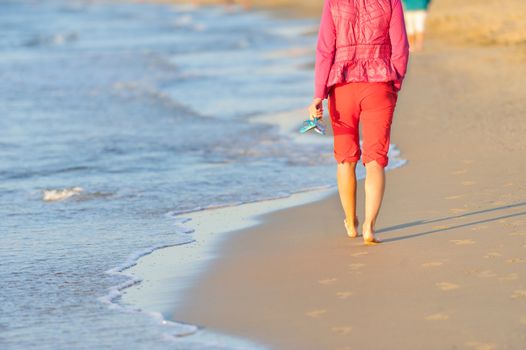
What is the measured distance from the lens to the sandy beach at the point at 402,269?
16.1ft

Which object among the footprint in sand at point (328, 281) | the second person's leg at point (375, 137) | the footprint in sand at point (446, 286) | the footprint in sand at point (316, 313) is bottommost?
the footprint in sand at point (328, 281)

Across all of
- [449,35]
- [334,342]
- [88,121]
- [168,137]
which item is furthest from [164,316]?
[449,35]

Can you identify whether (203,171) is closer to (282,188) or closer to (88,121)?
(282,188)

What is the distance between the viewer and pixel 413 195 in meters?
7.80

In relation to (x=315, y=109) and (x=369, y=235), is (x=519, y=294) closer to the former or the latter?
(x=369, y=235)

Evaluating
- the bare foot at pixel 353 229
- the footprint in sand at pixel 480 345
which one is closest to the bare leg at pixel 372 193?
the bare foot at pixel 353 229

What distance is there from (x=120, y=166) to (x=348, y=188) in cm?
389

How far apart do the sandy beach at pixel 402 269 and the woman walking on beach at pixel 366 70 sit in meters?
0.48

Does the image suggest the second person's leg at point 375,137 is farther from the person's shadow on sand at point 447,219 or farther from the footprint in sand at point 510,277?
the footprint in sand at point 510,277

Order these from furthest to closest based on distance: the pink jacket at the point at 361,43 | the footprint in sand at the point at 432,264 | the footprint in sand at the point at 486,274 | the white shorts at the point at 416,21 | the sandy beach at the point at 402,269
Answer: the white shorts at the point at 416,21
the pink jacket at the point at 361,43
the footprint in sand at the point at 432,264
the footprint in sand at the point at 486,274
the sandy beach at the point at 402,269

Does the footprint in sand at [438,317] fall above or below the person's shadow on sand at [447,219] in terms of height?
above

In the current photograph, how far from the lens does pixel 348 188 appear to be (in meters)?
6.62

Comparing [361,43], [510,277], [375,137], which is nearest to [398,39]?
[361,43]

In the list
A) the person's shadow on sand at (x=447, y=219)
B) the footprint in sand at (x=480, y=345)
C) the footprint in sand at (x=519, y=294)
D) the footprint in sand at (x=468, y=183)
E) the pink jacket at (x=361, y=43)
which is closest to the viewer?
the footprint in sand at (x=480, y=345)
